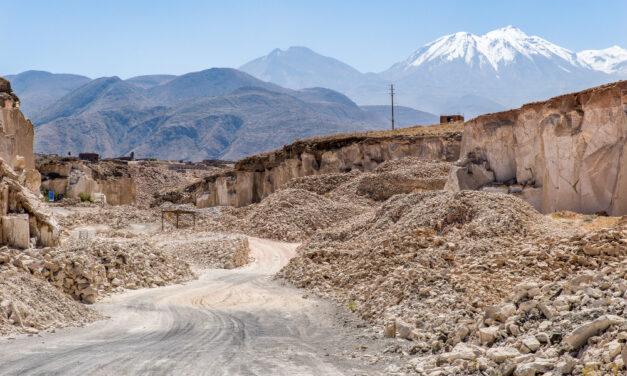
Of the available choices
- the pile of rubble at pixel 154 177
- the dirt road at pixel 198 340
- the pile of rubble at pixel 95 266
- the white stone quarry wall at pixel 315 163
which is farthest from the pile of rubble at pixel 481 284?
the pile of rubble at pixel 154 177

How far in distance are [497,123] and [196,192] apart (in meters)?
36.8

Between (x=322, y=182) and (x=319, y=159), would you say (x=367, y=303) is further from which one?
(x=319, y=159)

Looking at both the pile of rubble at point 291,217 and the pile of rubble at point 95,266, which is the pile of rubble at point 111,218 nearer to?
the pile of rubble at point 291,217

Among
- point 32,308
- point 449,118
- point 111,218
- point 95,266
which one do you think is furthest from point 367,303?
point 449,118

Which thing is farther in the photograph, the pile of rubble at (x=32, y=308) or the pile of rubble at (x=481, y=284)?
the pile of rubble at (x=32, y=308)

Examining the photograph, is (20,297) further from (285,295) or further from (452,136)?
(452,136)

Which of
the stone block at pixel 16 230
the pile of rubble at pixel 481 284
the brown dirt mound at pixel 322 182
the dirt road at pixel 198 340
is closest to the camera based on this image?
the pile of rubble at pixel 481 284

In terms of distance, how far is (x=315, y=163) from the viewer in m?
46.4

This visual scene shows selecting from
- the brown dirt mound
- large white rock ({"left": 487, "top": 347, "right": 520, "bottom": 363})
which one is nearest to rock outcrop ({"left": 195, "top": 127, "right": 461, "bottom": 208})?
the brown dirt mound

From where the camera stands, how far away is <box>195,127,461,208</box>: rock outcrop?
4256cm

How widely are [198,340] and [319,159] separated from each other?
121ft

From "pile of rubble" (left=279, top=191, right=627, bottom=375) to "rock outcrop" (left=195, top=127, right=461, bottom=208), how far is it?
77.4 feet

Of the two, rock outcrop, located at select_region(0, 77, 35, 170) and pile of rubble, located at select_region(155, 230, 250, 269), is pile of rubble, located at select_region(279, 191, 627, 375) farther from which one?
rock outcrop, located at select_region(0, 77, 35, 170)

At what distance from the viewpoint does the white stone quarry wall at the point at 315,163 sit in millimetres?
42375
